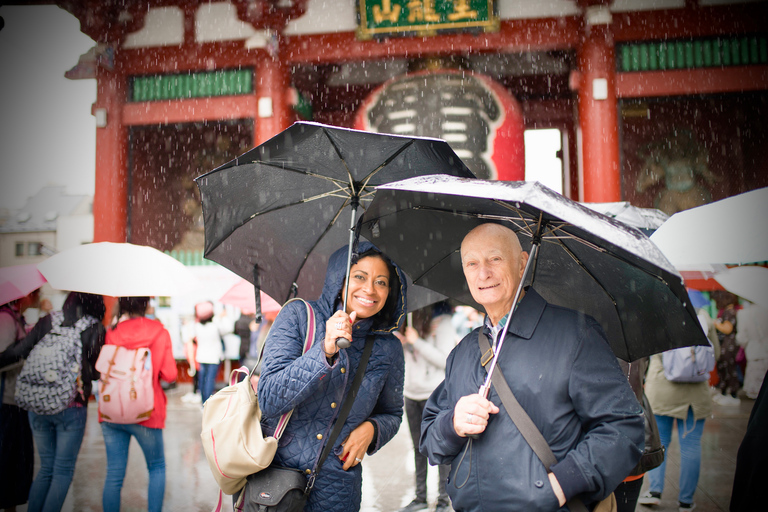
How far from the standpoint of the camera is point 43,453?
12.0 ft

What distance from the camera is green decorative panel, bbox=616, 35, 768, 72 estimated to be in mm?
7301

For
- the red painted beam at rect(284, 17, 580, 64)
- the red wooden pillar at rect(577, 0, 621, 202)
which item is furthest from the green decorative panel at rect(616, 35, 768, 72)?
the red painted beam at rect(284, 17, 580, 64)

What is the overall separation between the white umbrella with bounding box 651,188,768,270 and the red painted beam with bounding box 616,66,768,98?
18.1ft

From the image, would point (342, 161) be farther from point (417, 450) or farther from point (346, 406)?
point (417, 450)

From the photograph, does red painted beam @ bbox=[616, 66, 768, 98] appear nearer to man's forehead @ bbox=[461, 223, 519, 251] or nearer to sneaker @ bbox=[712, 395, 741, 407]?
sneaker @ bbox=[712, 395, 741, 407]

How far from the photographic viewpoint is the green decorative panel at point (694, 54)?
7.30m

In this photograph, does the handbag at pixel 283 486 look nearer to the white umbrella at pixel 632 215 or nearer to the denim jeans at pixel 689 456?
the white umbrella at pixel 632 215

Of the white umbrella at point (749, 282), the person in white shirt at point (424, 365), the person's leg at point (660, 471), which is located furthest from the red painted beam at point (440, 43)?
the white umbrella at point (749, 282)

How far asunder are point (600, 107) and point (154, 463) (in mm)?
6746

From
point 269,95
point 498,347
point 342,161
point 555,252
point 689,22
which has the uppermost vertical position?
point 689,22

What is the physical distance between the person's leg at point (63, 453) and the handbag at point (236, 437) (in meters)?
2.06

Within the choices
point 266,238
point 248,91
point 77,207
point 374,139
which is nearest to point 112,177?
point 248,91

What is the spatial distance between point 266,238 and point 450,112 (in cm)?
544

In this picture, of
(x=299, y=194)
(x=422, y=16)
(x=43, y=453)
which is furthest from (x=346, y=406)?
(x=422, y=16)
